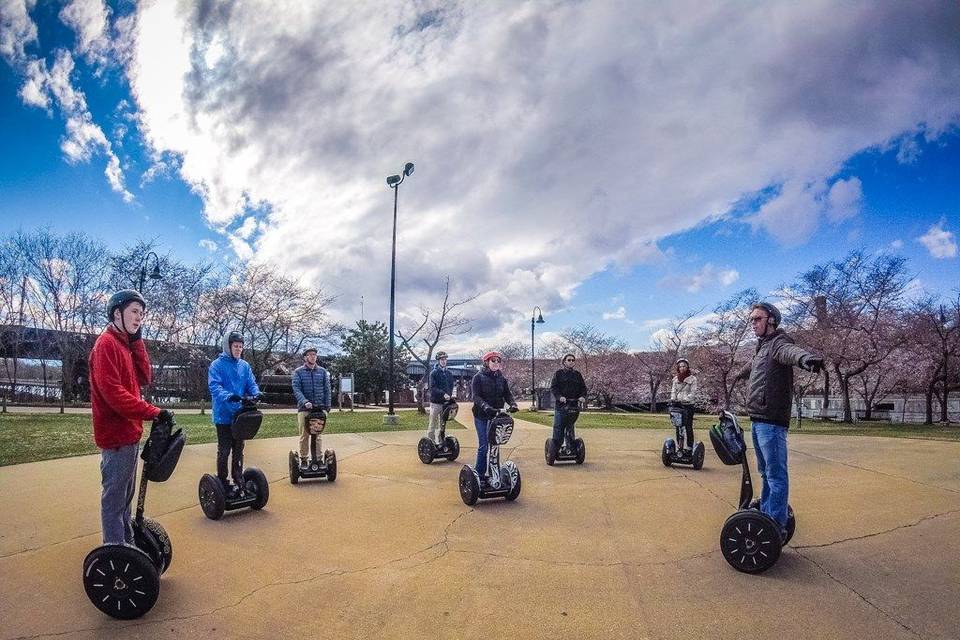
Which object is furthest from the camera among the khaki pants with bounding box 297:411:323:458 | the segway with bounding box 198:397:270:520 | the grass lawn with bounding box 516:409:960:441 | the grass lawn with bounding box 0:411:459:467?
the grass lawn with bounding box 516:409:960:441

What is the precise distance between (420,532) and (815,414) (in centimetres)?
4148

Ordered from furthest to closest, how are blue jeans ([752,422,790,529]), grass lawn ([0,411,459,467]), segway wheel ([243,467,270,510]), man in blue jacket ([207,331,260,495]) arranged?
grass lawn ([0,411,459,467])
segway wheel ([243,467,270,510])
man in blue jacket ([207,331,260,495])
blue jeans ([752,422,790,529])

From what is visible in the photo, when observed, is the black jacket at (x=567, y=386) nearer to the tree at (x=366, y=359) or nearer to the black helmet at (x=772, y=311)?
the black helmet at (x=772, y=311)

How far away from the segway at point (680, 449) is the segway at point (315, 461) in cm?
573

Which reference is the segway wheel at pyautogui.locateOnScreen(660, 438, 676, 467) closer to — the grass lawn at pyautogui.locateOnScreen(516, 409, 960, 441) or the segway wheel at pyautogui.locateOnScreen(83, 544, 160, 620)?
the grass lawn at pyautogui.locateOnScreen(516, 409, 960, 441)

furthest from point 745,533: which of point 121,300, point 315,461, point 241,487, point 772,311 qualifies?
point 315,461

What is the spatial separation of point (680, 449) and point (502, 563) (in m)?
5.88

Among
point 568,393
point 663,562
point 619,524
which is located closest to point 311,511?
point 619,524

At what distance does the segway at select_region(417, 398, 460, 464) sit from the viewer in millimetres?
9359

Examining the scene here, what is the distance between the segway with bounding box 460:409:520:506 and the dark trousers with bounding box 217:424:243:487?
102 inches

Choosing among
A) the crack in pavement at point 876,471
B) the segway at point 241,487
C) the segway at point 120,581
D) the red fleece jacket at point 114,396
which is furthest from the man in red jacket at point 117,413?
the crack in pavement at point 876,471

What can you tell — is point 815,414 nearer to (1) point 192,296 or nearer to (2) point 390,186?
(2) point 390,186

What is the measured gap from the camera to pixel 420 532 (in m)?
5.09

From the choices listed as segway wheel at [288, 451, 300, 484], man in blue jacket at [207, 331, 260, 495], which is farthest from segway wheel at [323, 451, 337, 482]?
man in blue jacket at [207, 331, 260, 495]
